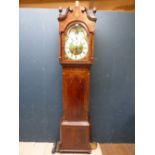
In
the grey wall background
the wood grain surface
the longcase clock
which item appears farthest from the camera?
the wood grain surface

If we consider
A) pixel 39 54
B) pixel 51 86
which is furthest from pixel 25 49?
pixel 51 86

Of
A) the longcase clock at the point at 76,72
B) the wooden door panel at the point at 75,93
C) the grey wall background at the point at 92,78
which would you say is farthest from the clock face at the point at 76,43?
the grey wall background at the point at 92,78

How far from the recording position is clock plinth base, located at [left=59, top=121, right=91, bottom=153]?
101 inches

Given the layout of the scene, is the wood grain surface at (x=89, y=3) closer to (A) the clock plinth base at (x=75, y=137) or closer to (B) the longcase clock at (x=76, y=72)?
(B) the longcase clock at (x=76, y=72)

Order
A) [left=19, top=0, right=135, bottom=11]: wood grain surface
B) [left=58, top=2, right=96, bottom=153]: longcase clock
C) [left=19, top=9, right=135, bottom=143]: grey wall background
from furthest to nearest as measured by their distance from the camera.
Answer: [left=19, top=0, right=135, bottom=11]: wood grain surface < [left=19, top=9, right=135, bottom=143]: grey wall background < [left=58, top=2, right=96, bottom=153]: longcase clock

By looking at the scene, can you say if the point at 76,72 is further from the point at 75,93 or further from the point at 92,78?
the point at 92,78

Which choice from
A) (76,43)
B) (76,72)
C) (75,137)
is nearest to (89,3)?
(76,43)

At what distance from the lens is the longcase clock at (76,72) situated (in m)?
2.47

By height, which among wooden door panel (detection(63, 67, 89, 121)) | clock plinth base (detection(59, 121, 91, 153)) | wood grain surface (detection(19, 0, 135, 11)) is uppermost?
wood grain surface (detection(19, 0, 135, 11))

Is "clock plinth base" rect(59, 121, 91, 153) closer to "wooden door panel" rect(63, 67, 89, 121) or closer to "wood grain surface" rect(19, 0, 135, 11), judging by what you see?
"wooden door panel" rect(63, 67, 89, 121)

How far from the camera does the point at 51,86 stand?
286 cm

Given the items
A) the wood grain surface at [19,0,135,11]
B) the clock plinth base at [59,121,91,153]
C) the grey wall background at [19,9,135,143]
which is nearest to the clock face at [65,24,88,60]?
the grey wall background at [19,9,135,143]

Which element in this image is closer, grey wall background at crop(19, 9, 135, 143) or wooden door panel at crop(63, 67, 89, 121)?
wooden door panel at crop(63, 67, 89, 121)
